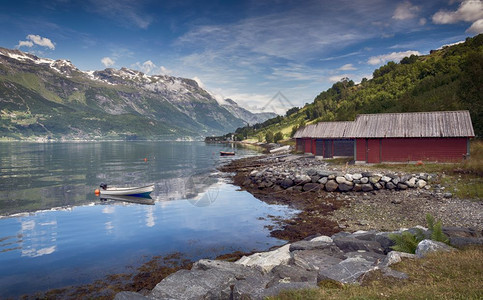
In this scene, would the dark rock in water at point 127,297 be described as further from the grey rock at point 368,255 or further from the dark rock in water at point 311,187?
the dark rock in water at point 311,187

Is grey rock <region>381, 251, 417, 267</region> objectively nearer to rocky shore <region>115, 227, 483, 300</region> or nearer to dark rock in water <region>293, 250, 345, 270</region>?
rocky shore <region>115, 227, 483, 300</region>

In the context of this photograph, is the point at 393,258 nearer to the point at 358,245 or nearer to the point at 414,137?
the point at 358,245

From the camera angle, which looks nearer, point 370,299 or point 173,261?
point 370,299

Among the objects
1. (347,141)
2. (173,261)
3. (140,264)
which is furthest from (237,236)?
(347,141)

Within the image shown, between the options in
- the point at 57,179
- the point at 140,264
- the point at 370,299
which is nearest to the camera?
the point at 370,299

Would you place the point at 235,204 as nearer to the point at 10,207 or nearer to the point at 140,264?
the point at 140,264

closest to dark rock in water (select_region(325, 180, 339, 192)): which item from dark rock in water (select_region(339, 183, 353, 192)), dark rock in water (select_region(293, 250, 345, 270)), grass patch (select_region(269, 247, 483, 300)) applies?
dark rock in water (select_region(339, 183, 353, 192))

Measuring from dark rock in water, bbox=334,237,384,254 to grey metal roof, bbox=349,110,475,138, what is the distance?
101ft

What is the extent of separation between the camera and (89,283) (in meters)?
15.0

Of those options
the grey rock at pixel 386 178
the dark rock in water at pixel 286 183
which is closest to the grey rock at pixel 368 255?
the grey rock at pixel 386 178

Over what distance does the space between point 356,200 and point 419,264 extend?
754 inches

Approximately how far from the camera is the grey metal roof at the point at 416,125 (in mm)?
38062

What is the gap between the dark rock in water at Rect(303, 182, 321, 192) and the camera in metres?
33.1

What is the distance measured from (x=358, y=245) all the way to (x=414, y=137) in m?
31.3
